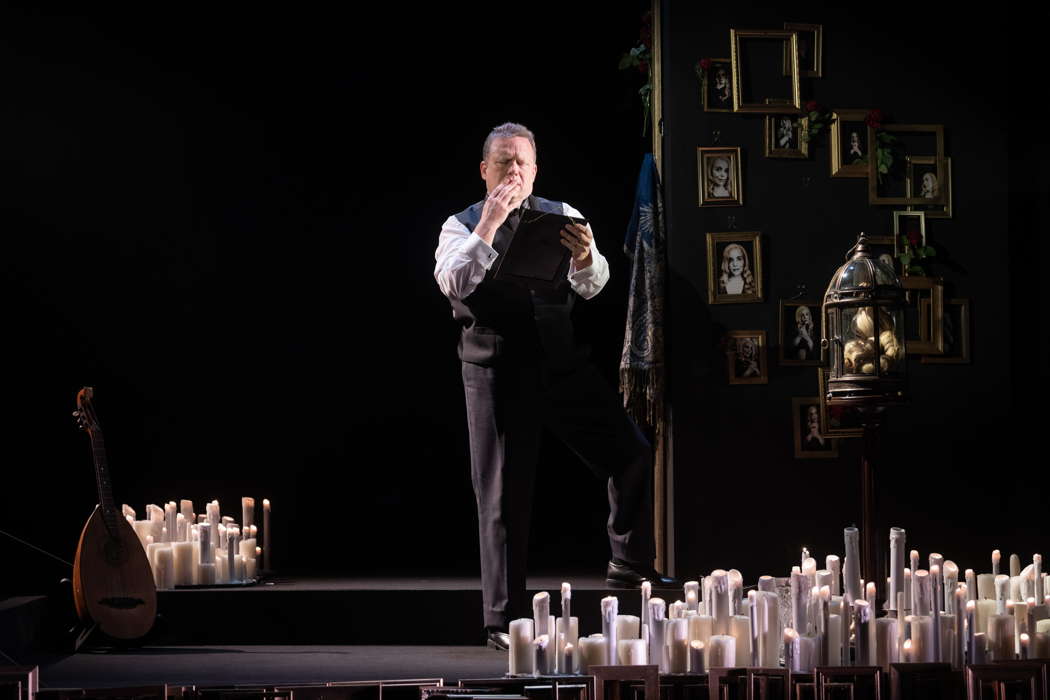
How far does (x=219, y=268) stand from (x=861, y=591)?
147 inches

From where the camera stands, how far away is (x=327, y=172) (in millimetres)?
6645

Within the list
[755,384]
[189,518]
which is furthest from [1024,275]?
[189,518]

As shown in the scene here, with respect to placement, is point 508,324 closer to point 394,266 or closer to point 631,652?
point 631,652

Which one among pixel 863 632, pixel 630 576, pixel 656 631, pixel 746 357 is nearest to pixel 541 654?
pixel 656 631

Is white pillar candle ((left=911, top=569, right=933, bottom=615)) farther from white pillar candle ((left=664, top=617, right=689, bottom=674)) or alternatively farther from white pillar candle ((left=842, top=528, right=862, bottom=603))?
white pillar candle ((left=664, top=617, right=689, bottom=674))

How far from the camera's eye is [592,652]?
3750 millimetres

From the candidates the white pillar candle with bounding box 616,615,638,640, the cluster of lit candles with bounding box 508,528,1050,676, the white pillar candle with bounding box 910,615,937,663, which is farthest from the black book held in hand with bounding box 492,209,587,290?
the white pillar candle with bounding box 910,615,937,663

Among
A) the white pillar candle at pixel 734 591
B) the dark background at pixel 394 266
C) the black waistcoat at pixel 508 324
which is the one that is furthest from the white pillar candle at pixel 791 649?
the dark background at pixel 394 266

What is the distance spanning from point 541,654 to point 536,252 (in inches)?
61.6

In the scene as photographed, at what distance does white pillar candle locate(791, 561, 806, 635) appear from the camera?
12.1 feet

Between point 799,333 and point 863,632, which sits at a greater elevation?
point 799,333

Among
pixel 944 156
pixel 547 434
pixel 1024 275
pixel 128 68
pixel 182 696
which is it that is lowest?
pixel 182 696

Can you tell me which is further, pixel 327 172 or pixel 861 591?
pixel 327 172

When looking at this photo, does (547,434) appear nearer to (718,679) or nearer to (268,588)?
(268,588)
